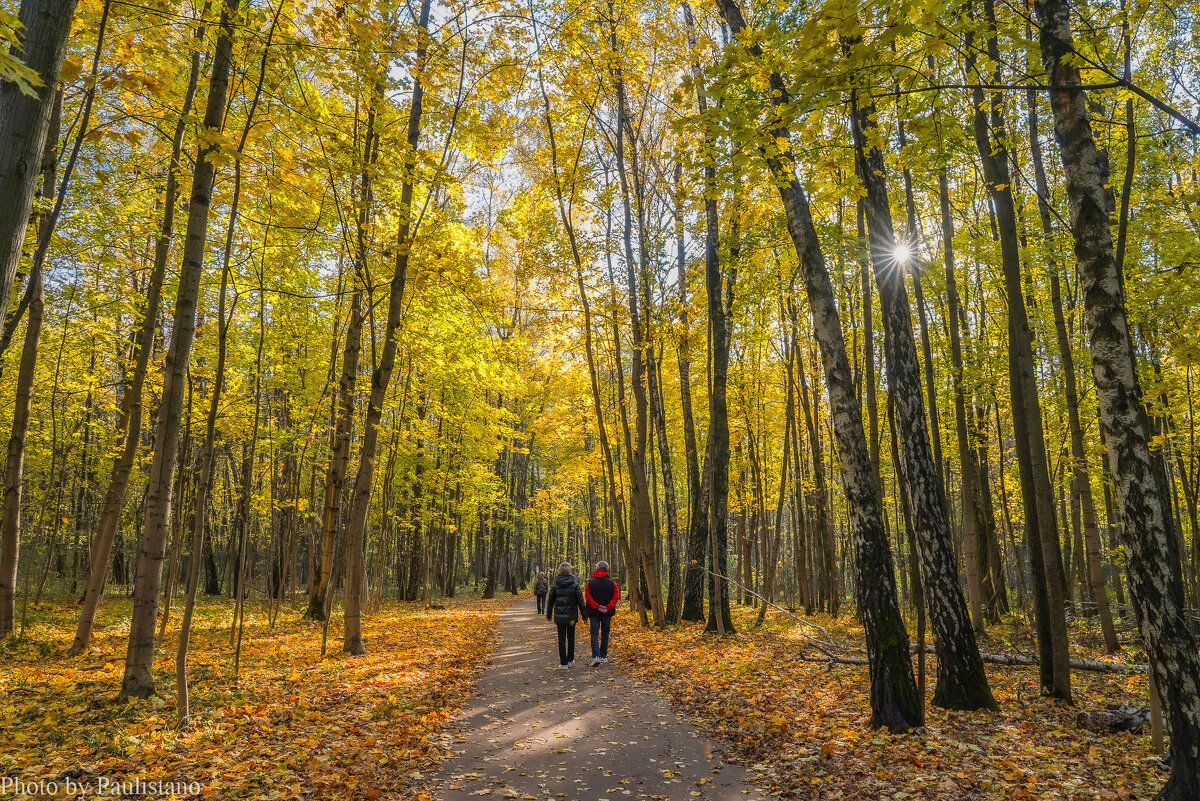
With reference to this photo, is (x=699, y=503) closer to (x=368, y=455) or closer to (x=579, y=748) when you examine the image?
(x=368, y=455)

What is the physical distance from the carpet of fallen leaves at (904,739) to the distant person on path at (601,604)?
120 centimetres

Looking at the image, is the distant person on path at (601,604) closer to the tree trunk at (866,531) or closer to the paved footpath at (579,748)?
the paved footpath at (579,748)

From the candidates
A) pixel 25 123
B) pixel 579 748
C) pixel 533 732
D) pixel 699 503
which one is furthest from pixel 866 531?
pixel 699 503

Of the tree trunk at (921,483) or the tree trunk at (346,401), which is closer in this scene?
the tree trunk at (921,483)

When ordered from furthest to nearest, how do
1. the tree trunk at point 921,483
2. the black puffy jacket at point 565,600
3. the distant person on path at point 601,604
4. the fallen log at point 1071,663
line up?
the distant person on path at point 601,604
the black puffy jacket at point 565,600
the fallen log at point 1071,663
the tree trunk at point 921,483

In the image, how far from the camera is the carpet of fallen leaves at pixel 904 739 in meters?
4.63

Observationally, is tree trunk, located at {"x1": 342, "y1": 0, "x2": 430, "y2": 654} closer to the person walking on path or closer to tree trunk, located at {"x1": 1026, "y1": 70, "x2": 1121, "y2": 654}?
the person walking on path

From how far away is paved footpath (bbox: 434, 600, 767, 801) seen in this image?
4.91 metres

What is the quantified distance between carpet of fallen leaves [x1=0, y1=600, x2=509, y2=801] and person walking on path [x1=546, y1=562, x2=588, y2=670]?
5.23ft

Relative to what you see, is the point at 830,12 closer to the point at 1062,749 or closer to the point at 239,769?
the point at 1062,749

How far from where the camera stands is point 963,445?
10227mm

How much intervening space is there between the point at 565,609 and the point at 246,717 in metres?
5.46

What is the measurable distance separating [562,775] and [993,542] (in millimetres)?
16339

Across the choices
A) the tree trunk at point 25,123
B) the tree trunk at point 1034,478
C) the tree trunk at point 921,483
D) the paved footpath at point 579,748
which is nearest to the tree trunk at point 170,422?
the tree trunk at point 25,123
